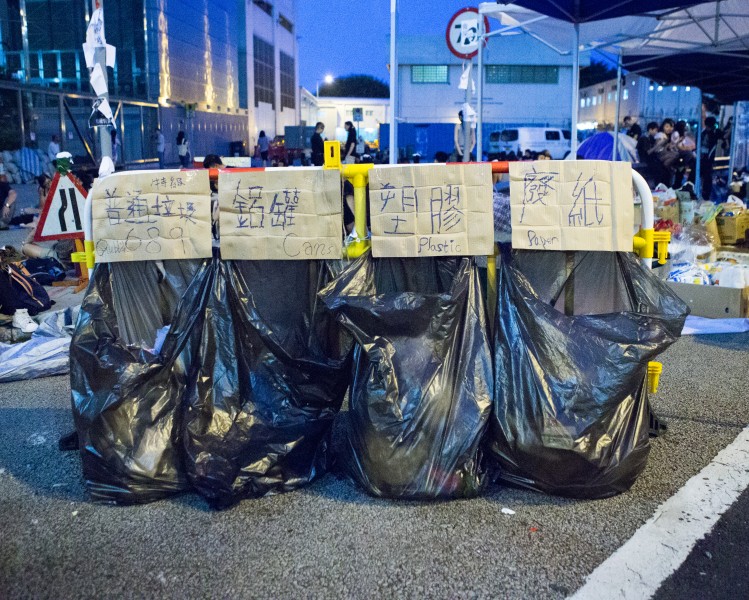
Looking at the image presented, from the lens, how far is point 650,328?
10.7 feet

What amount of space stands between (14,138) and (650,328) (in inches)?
613

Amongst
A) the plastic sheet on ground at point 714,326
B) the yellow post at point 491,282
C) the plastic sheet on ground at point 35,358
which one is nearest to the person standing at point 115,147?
the plastic sheet on ground at point 35,358

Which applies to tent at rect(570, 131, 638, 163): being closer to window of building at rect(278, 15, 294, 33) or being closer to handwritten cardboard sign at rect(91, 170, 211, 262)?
handwritten cardboard sign at rect(91, 170, 211, 262)

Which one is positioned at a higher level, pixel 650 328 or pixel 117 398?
pixel 650 328

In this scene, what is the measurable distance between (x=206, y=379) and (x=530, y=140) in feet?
93.3

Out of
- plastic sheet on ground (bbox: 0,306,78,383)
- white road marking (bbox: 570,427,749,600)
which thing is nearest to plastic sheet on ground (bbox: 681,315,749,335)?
white road marking (bbox: 570,427,749,600)

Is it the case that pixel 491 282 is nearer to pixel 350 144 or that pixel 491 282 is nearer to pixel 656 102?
pixel 350 144

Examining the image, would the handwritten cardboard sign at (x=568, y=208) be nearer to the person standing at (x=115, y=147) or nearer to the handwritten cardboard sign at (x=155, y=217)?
the handwritten cardboard sign at (x=155, y=217)

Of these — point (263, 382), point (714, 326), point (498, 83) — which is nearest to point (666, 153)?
point (714, 326)

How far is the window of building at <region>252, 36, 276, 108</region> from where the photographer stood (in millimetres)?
41250

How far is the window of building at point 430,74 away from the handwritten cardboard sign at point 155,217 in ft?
118

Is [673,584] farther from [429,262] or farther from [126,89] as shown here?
[126,89]

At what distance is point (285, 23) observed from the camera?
2008 inches

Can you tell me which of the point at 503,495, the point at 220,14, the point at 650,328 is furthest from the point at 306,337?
the point at 220,14
